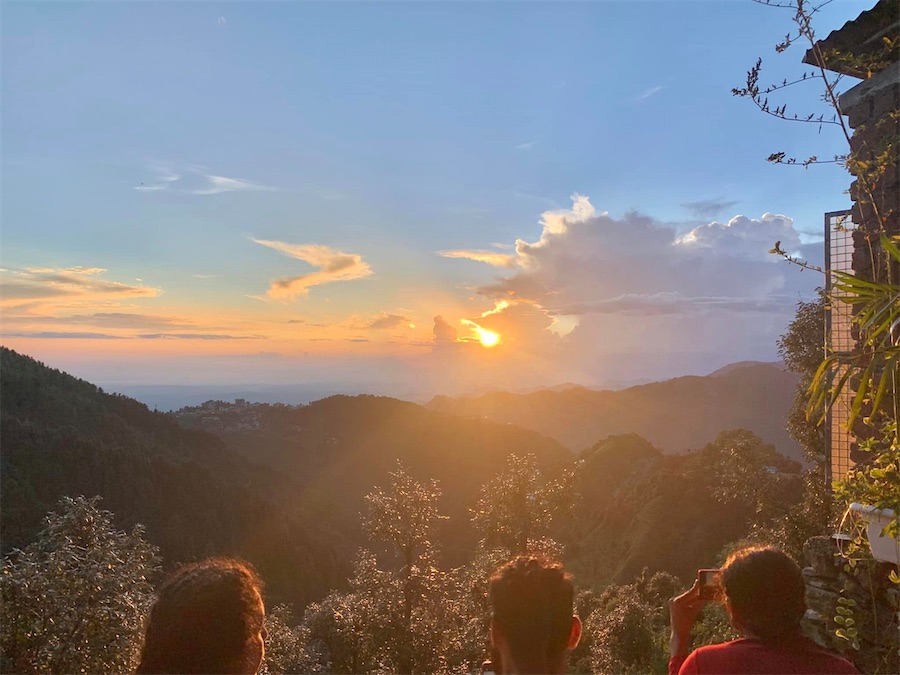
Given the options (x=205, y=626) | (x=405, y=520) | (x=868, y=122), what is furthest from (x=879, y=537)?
(x=405, y=520)

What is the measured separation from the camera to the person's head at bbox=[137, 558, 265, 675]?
70.2 inches

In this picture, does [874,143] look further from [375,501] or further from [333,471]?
[333,471]

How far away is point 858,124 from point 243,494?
4315 centimetres

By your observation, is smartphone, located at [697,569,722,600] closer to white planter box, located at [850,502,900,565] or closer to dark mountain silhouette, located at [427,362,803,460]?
white planter box, located at [850,502,900,565]

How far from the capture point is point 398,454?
61.9 metres

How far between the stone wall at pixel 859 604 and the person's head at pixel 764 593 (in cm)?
193

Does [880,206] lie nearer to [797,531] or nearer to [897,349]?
[897,349]

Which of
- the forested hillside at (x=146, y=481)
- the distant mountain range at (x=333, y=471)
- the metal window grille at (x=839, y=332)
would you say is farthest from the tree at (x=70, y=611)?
the forested hillside at (x=146, y=481)

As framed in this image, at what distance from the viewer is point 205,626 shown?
1.81 metres

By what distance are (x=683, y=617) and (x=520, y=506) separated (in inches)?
512

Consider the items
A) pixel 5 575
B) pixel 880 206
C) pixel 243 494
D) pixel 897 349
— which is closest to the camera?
pixel 897 349

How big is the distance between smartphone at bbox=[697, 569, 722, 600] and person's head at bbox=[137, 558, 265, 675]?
5.75ft

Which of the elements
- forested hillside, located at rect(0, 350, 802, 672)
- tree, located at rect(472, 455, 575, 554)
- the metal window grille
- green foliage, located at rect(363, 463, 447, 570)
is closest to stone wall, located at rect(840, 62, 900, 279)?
the metal window grille

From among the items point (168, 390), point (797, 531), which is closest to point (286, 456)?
point (797, 531)
